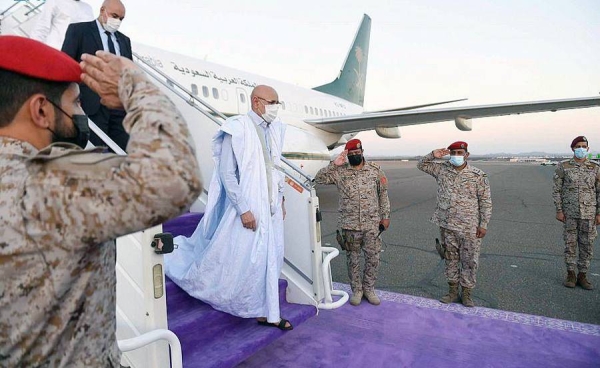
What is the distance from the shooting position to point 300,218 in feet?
12.8

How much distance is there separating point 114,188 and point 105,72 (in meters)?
0.31

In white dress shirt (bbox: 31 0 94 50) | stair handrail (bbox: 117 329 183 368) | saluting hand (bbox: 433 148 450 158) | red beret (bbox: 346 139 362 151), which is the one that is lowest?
stair handrail (bbox: 117 329 183 368)

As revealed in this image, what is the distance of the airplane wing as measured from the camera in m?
10.4

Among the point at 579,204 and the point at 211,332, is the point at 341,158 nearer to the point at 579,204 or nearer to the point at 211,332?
the point at 211,332

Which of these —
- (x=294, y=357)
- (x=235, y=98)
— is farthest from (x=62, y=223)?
(x=235, y=98)

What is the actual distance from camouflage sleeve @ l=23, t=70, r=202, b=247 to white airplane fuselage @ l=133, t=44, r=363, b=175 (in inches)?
259

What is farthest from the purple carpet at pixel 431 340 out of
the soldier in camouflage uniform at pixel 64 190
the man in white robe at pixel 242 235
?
the soldier in camouflage uniform at pixel 64 190

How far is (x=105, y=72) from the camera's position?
38.3 inches

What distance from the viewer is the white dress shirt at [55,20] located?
3980mm

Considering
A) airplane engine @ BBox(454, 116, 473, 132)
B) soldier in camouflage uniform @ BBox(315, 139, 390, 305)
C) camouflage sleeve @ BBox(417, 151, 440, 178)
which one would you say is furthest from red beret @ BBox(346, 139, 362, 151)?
airplane engine @ BBox(454, 116, 473, 132)

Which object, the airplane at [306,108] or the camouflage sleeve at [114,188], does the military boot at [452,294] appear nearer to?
the camouflage sleeve at [114,188]

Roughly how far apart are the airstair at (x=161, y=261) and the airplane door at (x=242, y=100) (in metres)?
4.27

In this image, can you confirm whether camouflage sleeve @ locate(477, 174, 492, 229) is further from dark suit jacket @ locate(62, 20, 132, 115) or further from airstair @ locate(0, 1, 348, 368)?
dark suit jacket @ locate(62, 20, 132, 115)

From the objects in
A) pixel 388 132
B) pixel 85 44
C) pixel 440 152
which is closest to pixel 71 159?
pixel 85 44
